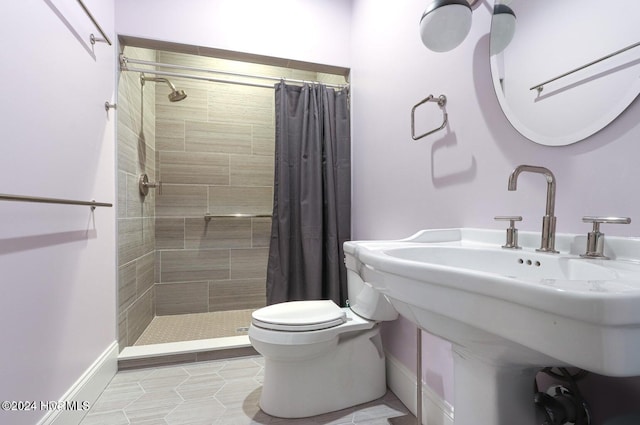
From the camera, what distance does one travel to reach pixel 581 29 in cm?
79

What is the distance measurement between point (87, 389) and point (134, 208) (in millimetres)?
1062

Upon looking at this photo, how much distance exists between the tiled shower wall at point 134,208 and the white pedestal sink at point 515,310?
1.61 meters

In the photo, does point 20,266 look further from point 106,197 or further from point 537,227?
point 537,227

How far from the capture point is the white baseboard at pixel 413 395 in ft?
3.89

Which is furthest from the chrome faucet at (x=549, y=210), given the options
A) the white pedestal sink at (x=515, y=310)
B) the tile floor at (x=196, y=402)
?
the tile floor at (x=196, y=402)

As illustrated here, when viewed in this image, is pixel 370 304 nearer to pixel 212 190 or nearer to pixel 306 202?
pixel 306 202

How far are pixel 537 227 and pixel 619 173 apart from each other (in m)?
0.23

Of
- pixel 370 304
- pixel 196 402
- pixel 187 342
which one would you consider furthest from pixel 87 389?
pixel 370 304

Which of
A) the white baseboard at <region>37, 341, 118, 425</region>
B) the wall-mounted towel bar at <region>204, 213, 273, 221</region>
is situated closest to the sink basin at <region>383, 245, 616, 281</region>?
the white baseboard at <region>37, 341, 118, 425</region>

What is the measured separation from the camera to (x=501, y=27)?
3.32 ft

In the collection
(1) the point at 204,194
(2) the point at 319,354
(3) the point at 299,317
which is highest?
(1) the point at 204,194

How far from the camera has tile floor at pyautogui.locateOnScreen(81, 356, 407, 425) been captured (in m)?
1.31

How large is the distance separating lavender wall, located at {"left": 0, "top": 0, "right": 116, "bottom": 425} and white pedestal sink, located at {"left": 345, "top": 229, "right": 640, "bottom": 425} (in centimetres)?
103

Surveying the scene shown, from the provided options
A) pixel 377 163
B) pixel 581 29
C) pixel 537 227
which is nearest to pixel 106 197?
pixel 377 163
